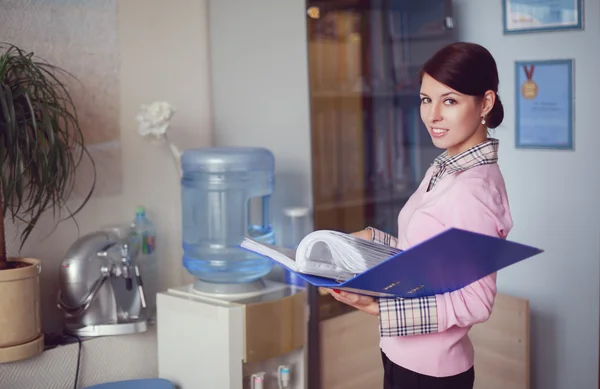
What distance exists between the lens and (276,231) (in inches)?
107

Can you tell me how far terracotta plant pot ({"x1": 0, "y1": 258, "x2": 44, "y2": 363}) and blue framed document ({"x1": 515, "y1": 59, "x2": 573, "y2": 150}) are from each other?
175cm

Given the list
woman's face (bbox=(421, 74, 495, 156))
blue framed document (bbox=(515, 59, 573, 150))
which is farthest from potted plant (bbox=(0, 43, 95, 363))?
blue framed document (bbox=(515, 59, 573, 150))

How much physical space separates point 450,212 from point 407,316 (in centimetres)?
22

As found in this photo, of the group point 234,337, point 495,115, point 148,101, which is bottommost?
point 234,337

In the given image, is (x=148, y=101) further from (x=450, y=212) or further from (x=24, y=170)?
(x=450, y=212)

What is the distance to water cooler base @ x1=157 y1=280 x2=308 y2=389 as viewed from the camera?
2328 millimetres

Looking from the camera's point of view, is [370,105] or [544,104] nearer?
[544,104]

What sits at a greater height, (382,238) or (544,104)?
(544,104)

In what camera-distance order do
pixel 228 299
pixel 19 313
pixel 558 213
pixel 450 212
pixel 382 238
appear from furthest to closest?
1. pixel 558 213
2. pixel 228 299
3. pixel 19 313
4. pixel 382 238
5. pixel 450 212

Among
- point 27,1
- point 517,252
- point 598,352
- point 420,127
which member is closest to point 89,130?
point 27,1

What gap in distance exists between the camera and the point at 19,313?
2.12 m

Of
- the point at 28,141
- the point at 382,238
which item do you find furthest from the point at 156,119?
the point at 382,238

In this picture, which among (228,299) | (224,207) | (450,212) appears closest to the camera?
(450,212)

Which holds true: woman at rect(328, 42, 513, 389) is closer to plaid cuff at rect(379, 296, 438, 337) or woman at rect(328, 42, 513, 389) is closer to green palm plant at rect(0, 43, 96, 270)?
plaid cuff at rect(379, 296, 438, 337)
